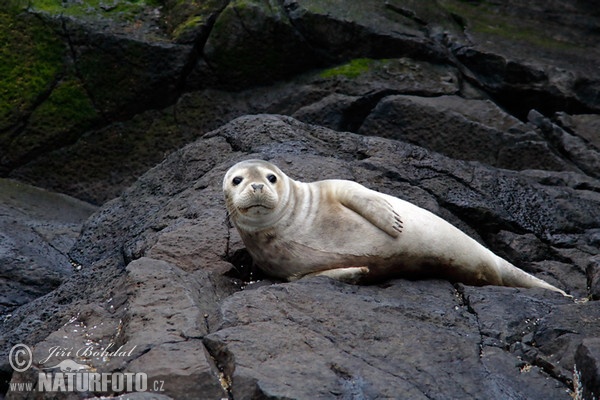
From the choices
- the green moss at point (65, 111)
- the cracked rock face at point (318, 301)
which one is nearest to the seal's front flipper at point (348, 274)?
the cracked rock face at point (318, 301)

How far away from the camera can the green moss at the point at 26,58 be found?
468 inches

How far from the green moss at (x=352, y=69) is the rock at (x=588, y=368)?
7152mm

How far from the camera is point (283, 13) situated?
1234 centimetres

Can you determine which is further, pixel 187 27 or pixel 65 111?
pixel 187 27

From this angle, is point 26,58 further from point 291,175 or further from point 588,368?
point 588,368

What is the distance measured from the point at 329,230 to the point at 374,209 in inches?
13.6

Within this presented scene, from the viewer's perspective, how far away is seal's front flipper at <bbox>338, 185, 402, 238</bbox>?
22.2ft

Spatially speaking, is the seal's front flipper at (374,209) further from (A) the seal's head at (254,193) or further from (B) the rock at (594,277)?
(B) the rock at (594,277)

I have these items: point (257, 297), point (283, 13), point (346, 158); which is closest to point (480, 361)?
point (257, 297)

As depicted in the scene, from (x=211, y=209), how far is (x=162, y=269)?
1.36 meters

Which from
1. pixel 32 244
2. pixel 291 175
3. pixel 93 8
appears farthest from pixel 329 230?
pixel 93 8

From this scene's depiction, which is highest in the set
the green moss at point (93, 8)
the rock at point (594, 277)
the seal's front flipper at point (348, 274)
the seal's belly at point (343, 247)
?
the green moss at point (93, 8)

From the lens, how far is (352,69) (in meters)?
12.2

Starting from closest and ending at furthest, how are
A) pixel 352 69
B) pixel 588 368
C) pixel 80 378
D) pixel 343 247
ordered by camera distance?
pixel 588 368 < pixel 80 378 < pixel 343 247 < pixel 352 69
